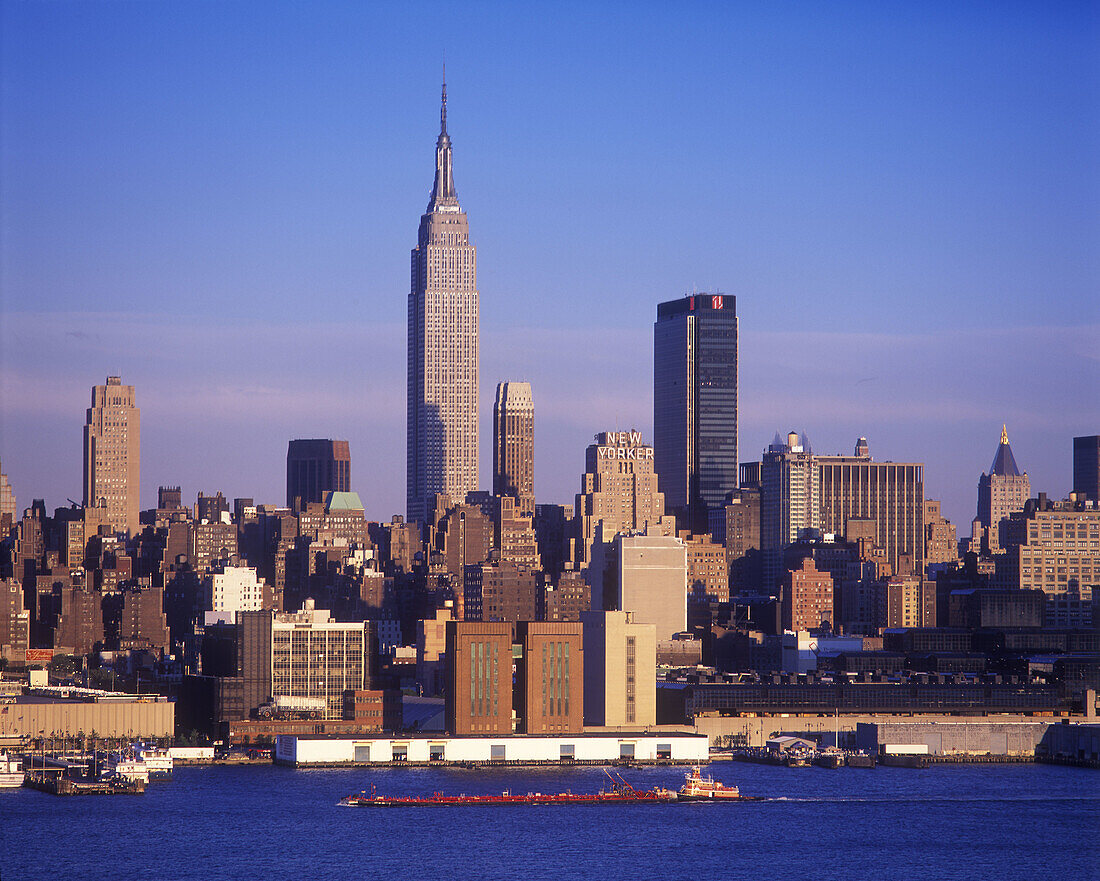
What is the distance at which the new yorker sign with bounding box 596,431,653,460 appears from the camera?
454ft

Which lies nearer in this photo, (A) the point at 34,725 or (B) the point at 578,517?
(A) the point at 34,725

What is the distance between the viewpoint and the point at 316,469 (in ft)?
474

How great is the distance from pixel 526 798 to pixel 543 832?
511 cm

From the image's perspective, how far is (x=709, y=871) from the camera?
43406 mm

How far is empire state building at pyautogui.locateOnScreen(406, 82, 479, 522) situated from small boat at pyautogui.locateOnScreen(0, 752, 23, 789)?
9630 centimetres

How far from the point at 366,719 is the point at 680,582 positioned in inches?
1349

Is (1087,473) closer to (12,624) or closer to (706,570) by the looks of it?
(706,570)

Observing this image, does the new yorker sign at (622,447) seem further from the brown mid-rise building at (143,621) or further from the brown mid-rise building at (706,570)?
the brown mid-rise building at (143,621)

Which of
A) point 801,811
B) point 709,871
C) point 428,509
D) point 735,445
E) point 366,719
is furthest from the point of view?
point 428,509

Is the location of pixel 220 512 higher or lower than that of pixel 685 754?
higher

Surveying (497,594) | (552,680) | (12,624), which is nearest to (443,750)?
(552,680)

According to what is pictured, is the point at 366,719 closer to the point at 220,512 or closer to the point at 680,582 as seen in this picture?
the point at 680,582

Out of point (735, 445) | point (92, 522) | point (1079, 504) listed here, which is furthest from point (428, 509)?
point (1079, 504)

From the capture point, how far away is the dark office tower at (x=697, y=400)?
138 meters
